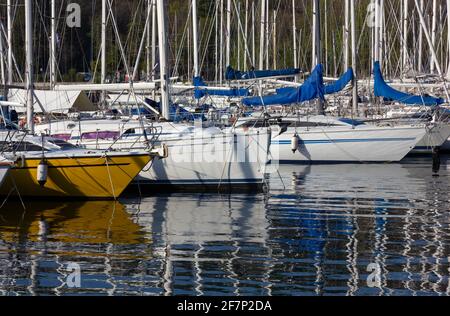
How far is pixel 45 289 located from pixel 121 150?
1047 cm

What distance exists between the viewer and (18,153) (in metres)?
23.8

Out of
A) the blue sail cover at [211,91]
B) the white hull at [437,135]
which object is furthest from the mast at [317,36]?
the white hull at [437,135]

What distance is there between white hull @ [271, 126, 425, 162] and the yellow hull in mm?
11173

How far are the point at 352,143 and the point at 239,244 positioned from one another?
17.6 m

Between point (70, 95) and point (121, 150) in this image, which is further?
point (70, 95)

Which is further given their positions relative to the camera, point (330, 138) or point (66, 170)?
point (330, 138)

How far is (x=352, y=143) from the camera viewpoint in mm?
34844

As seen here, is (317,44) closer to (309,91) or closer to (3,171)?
(309,91)

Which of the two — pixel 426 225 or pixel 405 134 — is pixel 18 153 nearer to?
pixel 426 225

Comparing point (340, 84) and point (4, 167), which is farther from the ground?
point (340, 84)

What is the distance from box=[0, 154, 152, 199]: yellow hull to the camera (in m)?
23.6

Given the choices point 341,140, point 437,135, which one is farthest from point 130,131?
point 437,135

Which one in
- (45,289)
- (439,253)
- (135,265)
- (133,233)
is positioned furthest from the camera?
(133,233)
